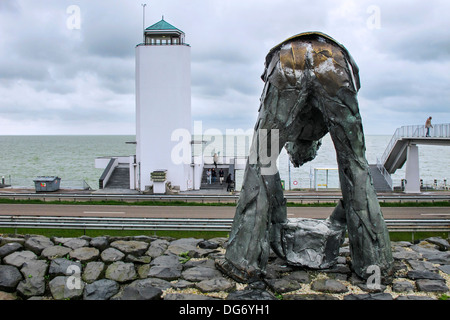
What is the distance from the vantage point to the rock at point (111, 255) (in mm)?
9895

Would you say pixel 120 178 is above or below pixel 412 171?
below

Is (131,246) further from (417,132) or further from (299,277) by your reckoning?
(417,132)

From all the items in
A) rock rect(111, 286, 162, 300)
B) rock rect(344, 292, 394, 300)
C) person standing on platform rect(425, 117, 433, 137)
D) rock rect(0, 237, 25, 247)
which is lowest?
rock rect(344, 292, 394, 300)

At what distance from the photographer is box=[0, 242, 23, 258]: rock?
1009cm

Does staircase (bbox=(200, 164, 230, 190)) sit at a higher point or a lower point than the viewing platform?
lower

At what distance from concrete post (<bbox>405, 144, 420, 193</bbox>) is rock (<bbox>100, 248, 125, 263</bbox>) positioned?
22.8 metres

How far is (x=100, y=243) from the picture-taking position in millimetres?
10742

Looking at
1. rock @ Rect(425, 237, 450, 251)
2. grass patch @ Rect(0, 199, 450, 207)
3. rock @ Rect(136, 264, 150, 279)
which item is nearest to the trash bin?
grass patch @ Rect(0, 199, 450, 207)

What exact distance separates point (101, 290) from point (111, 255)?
1663mm

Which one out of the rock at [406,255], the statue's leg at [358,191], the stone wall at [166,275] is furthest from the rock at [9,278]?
the rock at [406,255]

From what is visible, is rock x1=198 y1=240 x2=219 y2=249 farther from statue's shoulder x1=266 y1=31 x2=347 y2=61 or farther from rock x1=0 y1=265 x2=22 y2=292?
statue's shoulder x1=266 y1=31 x2=347 y2=61

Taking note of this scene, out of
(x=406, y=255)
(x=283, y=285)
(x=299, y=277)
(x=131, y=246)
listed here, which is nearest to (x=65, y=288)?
(x=131, y=246)

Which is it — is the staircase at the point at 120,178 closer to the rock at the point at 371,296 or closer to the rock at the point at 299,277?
the rock at the point at 299,277
